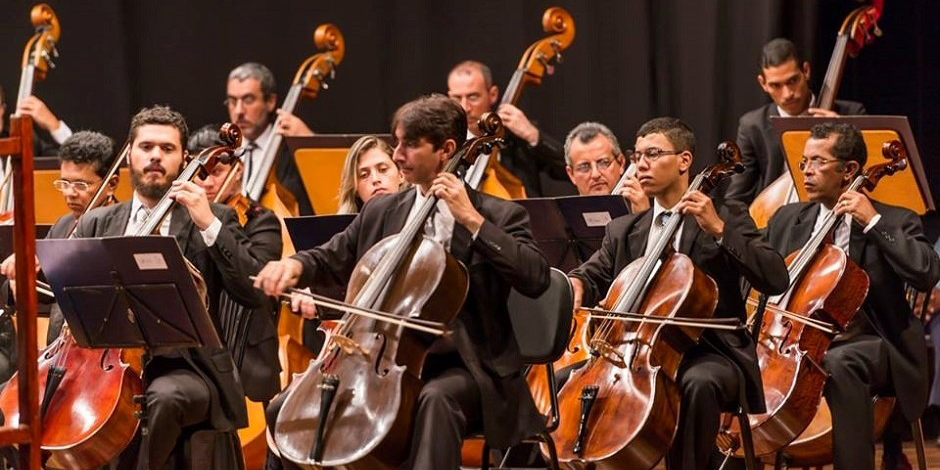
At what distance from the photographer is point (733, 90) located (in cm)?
639

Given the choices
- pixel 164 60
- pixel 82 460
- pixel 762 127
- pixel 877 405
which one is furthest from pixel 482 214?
pixel 164 60

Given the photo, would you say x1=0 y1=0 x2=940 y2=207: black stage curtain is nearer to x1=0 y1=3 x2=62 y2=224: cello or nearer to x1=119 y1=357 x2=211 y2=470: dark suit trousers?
x1=0 y1=3 x2=62 y2=224: cello

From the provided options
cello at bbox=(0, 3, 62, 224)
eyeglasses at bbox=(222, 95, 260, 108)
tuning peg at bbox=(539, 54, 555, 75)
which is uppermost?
cello at bbox=(0, 3, 62, 224)

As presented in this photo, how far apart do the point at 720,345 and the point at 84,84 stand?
11.2ft

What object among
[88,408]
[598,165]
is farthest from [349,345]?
[598,165]

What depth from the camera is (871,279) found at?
466cm

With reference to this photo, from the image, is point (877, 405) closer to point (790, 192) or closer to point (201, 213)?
point (790, 192)

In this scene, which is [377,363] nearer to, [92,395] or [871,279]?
[92,395]

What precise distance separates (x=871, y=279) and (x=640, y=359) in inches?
40.2

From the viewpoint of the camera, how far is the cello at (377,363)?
3.47 m

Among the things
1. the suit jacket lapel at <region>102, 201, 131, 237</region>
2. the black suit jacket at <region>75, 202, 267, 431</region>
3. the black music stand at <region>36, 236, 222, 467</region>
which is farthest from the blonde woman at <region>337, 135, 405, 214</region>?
the black music stand at <region>36, 236, 222, 467</region>

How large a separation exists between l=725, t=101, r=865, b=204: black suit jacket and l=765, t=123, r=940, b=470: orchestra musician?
1.01 metres

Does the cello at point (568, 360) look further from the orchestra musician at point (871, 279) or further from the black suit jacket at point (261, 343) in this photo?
the black suit jacket at point (261, 343)

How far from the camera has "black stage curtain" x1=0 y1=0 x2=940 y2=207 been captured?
6.35 metres
